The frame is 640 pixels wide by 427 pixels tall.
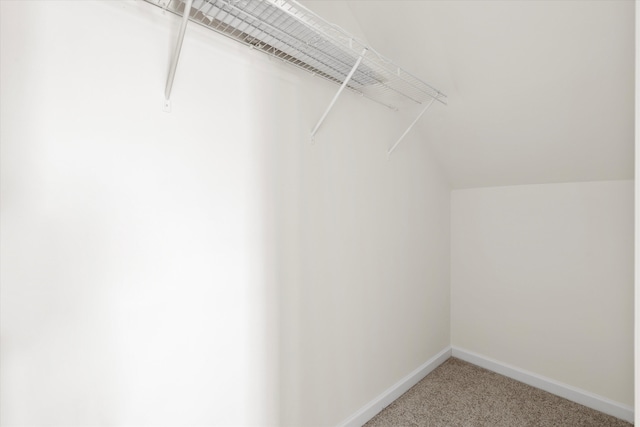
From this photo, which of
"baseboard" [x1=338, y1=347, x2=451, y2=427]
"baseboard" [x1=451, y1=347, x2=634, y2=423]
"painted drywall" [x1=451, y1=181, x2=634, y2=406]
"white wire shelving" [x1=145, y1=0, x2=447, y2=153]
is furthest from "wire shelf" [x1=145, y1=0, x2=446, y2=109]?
"baseboard" [x1=451, y1=347, x2=634, y2=423]

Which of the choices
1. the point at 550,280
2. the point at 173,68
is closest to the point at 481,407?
the point at 550,280

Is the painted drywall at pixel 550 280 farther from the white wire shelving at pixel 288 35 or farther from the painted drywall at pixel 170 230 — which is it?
the white wire shelving at pixel 288 35

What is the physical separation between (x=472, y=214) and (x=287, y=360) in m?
2.06

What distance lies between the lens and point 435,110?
222 cm

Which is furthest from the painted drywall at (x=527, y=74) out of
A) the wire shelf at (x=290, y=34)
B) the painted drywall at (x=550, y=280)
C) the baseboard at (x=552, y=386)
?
the baseboard at (x=552, y=386)

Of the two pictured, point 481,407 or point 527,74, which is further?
point 481,407

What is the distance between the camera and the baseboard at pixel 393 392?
1885mm

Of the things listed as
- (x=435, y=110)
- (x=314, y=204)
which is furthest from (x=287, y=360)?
(x=435, y=110)

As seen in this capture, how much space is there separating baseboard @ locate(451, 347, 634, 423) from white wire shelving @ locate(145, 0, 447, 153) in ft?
7.81

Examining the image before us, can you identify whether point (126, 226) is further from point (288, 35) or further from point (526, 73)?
point (526, 73)

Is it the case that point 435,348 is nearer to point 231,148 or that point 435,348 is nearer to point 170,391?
point 170,391

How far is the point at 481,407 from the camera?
2.07 metres

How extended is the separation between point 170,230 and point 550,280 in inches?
104

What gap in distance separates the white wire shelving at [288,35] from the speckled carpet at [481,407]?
1927 millimetres
